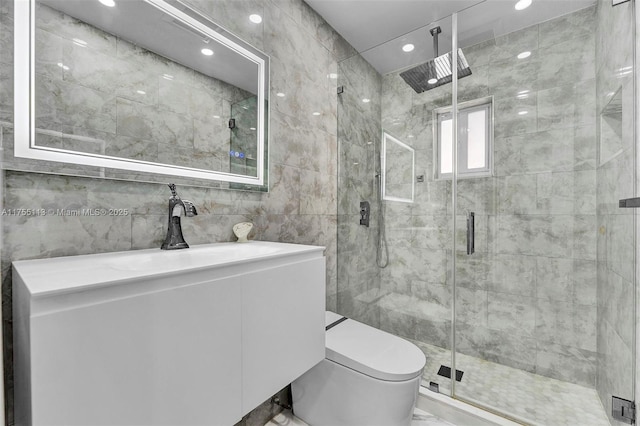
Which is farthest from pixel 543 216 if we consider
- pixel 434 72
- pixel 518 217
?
pixel 434 72

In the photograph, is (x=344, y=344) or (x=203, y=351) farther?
(x=344, y=344)

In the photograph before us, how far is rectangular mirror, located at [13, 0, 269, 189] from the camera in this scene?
0.81 m

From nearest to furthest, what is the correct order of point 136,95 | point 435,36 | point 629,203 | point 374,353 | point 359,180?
point 136,95
point 629,203
point 374,353
point 435,36
point 359,180

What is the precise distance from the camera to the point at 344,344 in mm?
1395

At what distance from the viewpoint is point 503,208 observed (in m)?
1.85

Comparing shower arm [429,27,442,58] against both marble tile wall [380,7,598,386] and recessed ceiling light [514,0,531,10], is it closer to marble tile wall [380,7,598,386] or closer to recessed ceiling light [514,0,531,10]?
marble tile wall [380,7,598,386]

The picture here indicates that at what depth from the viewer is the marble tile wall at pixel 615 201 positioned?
4.10ft

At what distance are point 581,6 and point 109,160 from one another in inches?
99.0

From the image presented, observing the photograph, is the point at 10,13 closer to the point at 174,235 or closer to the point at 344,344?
the point at 174,235

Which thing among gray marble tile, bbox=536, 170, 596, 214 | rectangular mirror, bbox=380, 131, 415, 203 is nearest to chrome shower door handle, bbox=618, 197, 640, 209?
gray marble tile, bbox=536, 170, 596, 214

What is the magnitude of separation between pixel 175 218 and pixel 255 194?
0.46m

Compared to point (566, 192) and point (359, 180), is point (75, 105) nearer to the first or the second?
point (359, 180)

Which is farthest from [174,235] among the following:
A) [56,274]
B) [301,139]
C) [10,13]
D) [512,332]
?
[512,332]

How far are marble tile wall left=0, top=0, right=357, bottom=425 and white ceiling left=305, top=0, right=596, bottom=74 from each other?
164mm
